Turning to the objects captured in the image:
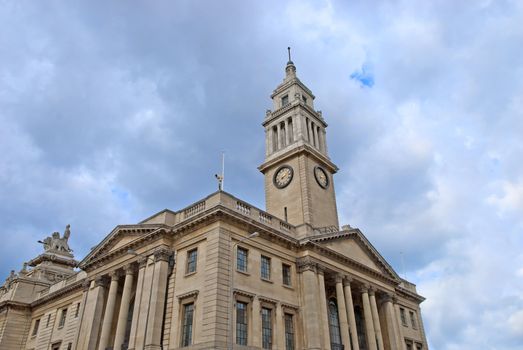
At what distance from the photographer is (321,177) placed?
49.1 m

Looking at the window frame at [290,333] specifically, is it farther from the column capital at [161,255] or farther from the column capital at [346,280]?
the column capital at [161,255]

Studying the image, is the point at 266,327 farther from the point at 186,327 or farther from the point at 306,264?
the point at 306,264

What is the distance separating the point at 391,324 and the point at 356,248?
8.33m

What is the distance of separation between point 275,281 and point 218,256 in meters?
5.97

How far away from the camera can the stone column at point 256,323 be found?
96.8ft

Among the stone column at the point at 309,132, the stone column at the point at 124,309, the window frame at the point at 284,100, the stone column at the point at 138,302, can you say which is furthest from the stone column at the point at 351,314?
the window frame at the point at 284,100

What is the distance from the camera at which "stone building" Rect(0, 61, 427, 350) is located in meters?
30.0

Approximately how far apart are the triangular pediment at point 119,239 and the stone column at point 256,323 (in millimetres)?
9221

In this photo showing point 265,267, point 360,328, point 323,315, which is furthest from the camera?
point 360,328

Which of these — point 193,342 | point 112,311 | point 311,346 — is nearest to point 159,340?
point 193,342

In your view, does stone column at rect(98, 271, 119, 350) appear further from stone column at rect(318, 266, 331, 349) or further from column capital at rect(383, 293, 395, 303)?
column capital at rect(383, 293, 395, 303)

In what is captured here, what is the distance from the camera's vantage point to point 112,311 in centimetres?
3572

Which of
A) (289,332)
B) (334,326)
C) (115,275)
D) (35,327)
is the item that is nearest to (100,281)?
(115,275)

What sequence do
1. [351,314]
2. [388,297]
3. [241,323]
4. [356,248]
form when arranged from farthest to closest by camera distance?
[388,297] < [356,248] < [351,314] < [241,323]
